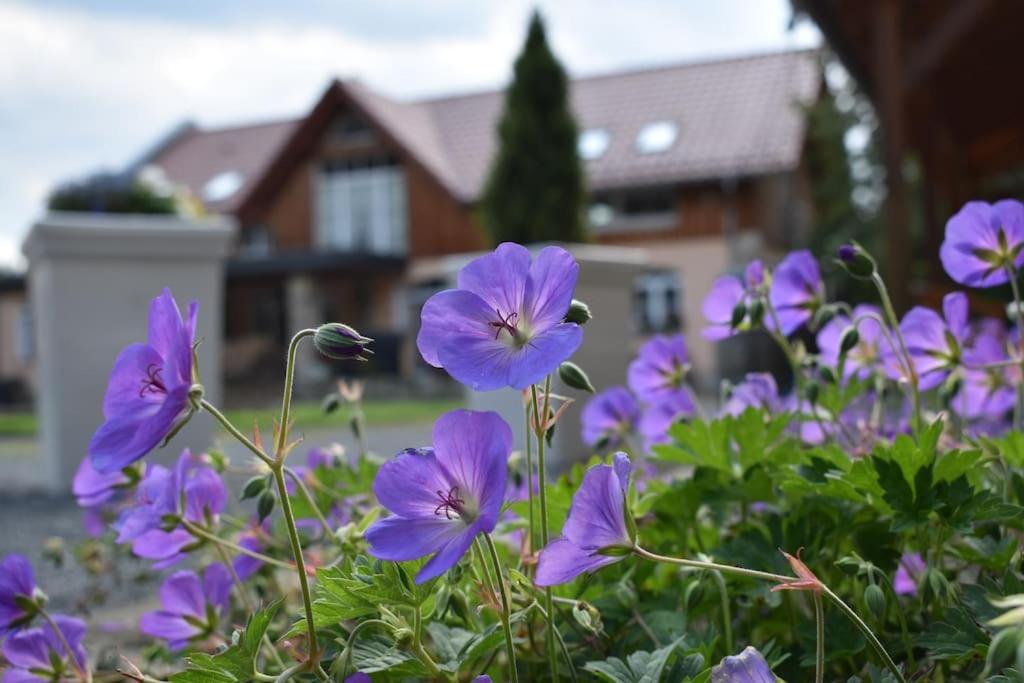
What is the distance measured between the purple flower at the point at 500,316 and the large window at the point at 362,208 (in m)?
21.9

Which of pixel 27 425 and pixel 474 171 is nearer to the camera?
pixel 27 425

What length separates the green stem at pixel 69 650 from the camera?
1.09m

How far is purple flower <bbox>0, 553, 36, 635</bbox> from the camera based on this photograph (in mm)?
1088

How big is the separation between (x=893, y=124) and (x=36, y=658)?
19.7 ft

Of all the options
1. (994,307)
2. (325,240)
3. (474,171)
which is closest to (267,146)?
(325,240)

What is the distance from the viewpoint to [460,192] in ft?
71.3

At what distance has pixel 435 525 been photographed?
73 cm

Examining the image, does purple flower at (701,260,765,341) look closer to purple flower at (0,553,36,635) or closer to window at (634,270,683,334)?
purple flower at (0,553,36,635)

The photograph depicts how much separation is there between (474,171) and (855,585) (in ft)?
71.4

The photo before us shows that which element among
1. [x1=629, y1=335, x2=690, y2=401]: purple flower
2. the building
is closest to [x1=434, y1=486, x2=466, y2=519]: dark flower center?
[x1=629, y1=335, x2=690, y2=401]: purple flower

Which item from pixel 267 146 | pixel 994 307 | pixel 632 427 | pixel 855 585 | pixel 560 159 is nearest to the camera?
pixel 855 585

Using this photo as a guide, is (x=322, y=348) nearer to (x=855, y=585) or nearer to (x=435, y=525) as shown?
(x=435, y=525)

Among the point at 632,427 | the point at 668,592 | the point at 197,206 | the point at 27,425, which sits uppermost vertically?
the point at 197,206

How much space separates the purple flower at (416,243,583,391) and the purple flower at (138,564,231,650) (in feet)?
1.87
